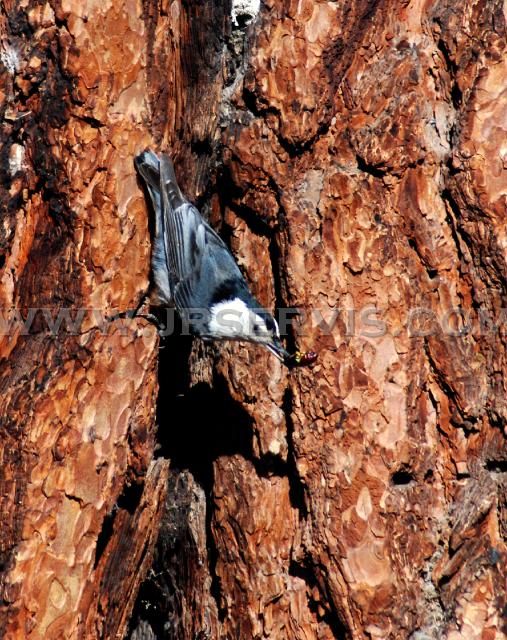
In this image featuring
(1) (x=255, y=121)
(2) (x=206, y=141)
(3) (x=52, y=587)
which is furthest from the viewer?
(2) (x=206, y=141)

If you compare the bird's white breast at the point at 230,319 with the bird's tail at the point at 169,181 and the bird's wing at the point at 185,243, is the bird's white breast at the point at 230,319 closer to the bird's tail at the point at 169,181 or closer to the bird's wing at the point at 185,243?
the bird's wing at the point at 185,243

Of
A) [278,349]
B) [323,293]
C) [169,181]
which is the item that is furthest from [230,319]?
[169,181]

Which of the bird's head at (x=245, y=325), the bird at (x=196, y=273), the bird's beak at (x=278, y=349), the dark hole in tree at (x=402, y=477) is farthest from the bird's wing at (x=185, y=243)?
the dark hole in tree at (x=402, y=477)

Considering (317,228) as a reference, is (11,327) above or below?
below

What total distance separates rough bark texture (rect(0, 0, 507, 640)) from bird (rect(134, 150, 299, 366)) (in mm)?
88

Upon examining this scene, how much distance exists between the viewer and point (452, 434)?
2357 mm

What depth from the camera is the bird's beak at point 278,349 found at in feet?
7.79

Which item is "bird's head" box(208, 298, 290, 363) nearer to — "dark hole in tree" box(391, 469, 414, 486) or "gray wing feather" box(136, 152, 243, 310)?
"gray wing feather" box(136, 152, 243, 310)

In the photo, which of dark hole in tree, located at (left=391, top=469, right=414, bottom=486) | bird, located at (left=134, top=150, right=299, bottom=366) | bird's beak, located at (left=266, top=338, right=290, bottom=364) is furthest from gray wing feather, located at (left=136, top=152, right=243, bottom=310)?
dark hole in tree, located at (left=391, top=469, right=414, bottom=486)

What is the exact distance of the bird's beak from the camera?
2375 mm

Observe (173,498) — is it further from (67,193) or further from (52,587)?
(67,193)

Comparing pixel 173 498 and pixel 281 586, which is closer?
pixel 281 586

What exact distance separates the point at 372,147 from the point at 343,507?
101 centimetres

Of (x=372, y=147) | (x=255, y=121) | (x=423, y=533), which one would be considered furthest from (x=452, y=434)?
(x=255, y=121)
